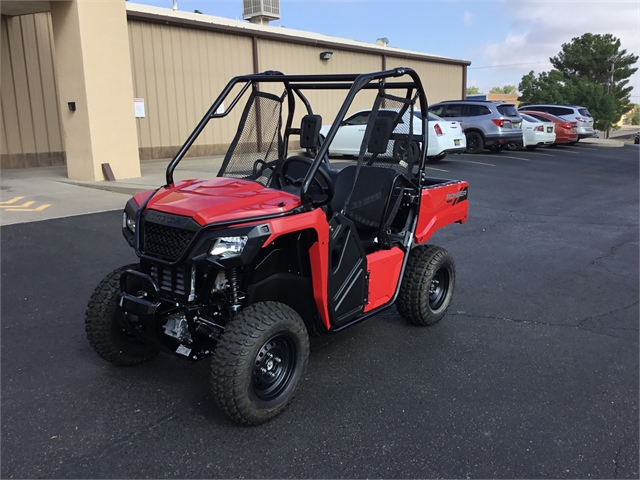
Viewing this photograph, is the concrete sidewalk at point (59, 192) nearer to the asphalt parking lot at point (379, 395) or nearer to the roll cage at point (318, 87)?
the asphalt parking lot at point (379, 395)

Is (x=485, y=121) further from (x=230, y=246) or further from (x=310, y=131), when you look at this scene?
(x=230, y=246)

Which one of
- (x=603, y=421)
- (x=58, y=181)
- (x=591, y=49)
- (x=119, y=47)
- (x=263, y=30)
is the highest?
(x=591, y=49)

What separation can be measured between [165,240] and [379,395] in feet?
5.25

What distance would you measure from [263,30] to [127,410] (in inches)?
658

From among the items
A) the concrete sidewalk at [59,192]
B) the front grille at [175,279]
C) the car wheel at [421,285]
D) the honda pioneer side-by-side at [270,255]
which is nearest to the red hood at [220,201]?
the honda pioneer side-by-side at [270,255]

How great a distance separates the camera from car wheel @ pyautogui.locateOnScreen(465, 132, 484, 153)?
18.5 m

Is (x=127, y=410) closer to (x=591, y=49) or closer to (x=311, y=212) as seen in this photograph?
(x=311, y=212)

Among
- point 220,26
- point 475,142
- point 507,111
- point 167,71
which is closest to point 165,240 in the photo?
point 167,71

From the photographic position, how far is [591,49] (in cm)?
5828

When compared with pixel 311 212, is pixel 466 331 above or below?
below

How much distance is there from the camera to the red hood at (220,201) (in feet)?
9.84

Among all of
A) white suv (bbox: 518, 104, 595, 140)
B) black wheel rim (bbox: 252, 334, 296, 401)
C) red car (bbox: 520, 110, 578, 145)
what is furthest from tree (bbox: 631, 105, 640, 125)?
black wheel rim (bbox: 252, 334, 296, 401)

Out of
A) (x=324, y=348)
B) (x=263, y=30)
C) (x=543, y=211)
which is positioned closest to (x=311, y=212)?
(x=324, y=348)

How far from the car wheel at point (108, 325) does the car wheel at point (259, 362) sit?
2.96 feet
